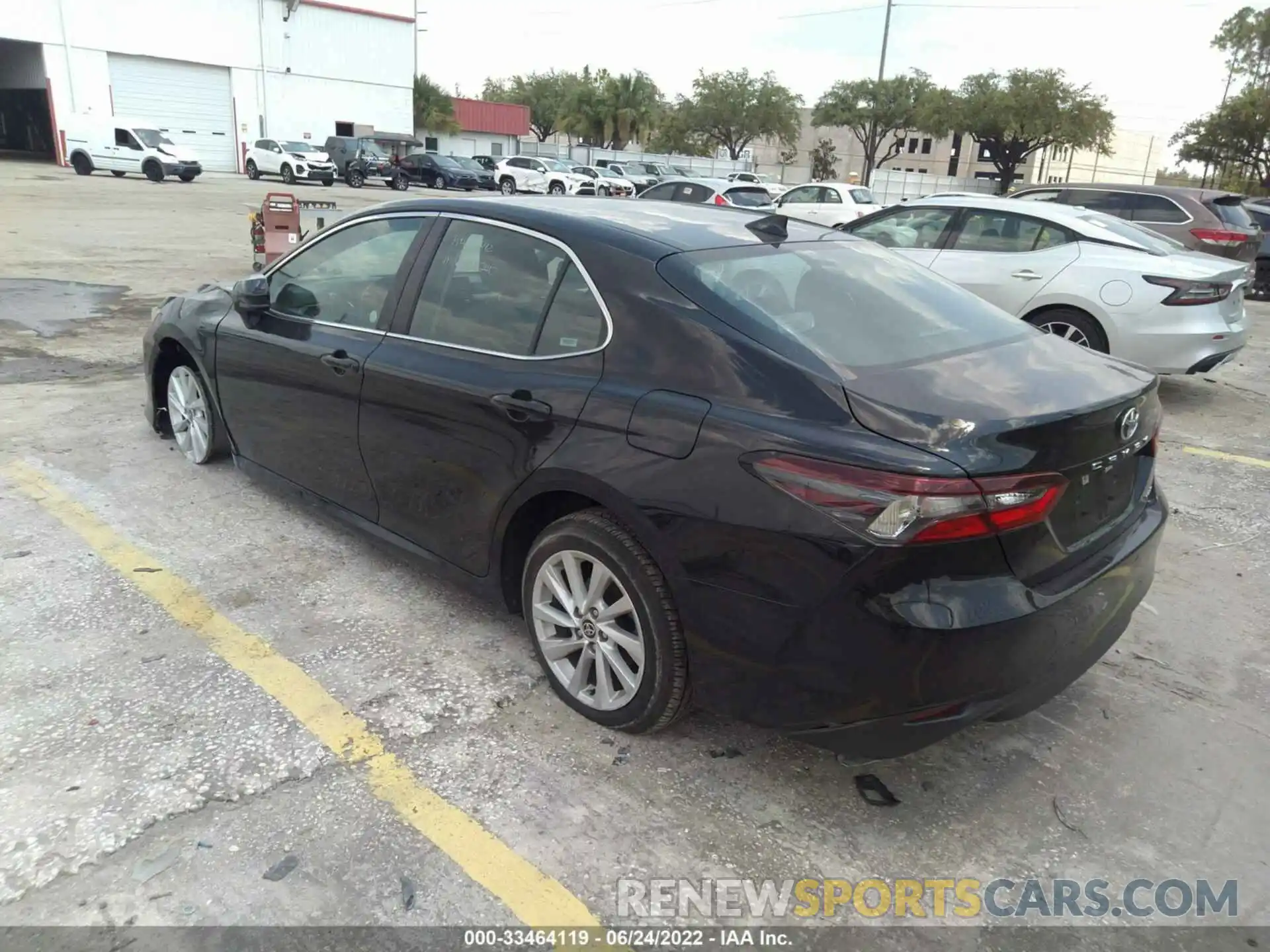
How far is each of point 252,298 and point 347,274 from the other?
0.53 metres

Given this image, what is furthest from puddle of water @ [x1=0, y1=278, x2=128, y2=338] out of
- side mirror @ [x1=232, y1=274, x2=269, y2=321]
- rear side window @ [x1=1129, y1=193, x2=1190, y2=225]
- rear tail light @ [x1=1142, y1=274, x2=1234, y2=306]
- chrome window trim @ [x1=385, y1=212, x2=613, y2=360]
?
rear side window @ [x1=1129, y1=193, x2=1190, y2=225]

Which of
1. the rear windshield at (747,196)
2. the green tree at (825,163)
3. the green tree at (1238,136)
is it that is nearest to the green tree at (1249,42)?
the green tree at (1238,136)

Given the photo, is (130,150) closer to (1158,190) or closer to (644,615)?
(1158,190)

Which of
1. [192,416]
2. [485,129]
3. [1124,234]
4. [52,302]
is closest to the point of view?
[192,416]

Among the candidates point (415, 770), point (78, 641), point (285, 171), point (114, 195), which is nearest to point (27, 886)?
point (415, 770)

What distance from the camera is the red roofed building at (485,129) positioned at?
64125 millimetres

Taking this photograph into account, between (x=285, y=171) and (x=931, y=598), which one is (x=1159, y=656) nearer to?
(x=931, y=598)

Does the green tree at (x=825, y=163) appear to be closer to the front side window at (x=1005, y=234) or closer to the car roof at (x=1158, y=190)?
the car roof at (x=1158, y=190)

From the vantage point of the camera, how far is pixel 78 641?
10.9 feet

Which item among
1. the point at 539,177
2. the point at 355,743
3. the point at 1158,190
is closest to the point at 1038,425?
the point at 355,743

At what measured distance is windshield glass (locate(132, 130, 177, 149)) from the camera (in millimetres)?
32906

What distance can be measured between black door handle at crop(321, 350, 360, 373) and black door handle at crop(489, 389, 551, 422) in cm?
89

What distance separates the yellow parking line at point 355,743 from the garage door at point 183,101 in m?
45.5

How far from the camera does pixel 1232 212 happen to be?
12.4 meters
